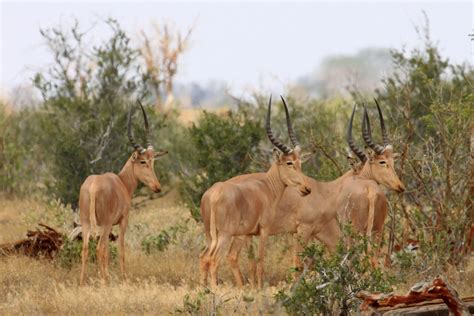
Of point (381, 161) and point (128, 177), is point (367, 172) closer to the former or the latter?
point (381, 161)

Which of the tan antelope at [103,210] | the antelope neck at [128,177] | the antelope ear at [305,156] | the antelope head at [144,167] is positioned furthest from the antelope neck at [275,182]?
the antelope neck at [128,177]

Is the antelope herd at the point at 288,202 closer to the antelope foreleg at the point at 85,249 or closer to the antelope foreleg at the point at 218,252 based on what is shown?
the antelope foreleg at the point at 85,249

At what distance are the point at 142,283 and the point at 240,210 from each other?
1502 mm

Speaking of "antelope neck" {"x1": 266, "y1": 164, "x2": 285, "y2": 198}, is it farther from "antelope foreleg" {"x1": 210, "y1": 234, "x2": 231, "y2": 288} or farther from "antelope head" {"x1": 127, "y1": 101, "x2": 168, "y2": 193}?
"antelope head" {"x1": 127, "y1": 101, "x2": 168, "y2": 193}

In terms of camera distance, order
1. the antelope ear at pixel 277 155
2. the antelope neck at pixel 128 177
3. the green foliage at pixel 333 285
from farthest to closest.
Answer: the antelope neck at pixel 128 177 → the antelope ear at pixel 277 155 → the green foliage at pixel 333 285

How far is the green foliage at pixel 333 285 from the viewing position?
8.63 meters

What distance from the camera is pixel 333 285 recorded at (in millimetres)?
8680

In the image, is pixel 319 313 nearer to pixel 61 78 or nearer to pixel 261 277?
pixel 261 277

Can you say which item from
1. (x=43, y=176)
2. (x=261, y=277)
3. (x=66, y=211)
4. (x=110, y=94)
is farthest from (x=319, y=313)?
(x=43, y=176)

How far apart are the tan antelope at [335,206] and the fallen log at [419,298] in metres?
4.10

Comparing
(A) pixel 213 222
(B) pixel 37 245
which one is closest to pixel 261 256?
(A) pixel 213 222

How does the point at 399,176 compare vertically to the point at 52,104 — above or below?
below

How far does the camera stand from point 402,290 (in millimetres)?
10977

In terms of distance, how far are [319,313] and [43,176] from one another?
16200mm
